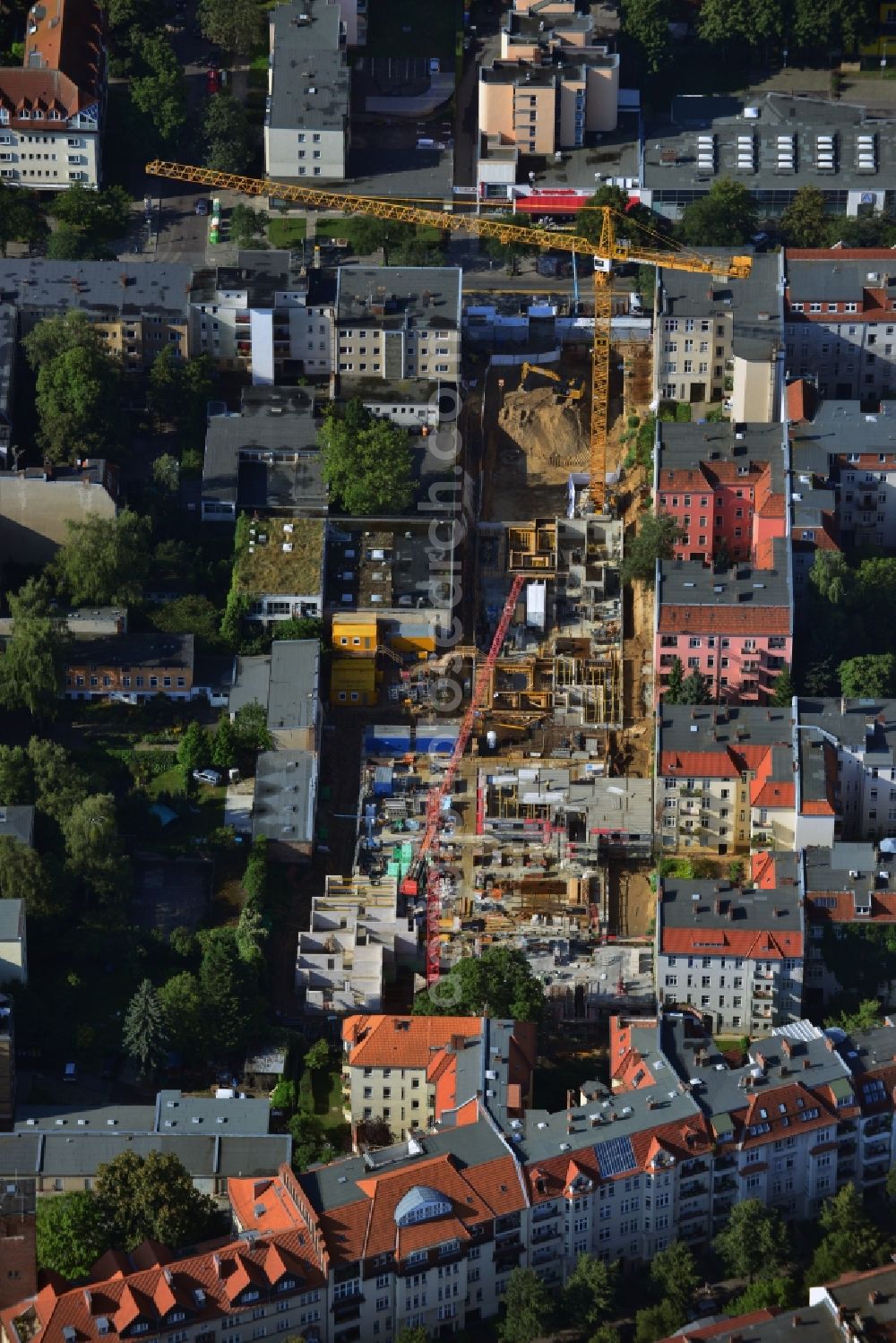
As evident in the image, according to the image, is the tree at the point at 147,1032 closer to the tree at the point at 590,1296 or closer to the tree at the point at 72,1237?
the tree at the point at 72,1237

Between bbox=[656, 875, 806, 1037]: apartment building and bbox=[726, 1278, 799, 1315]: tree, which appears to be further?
bbox=[656, 875, 806, 1037]: apartment building

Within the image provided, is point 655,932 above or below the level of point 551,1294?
above

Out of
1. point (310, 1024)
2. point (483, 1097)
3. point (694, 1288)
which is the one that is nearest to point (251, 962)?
point (310, 1024)

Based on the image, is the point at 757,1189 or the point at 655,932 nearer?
the point at 757,1189

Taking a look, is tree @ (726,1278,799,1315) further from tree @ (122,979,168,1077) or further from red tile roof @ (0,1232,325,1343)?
tree @ (122,979,168,1077)

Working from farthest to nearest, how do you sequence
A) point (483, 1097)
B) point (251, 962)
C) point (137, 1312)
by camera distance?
point (251, 962)
point (483, 1097)
point (137, 1312)

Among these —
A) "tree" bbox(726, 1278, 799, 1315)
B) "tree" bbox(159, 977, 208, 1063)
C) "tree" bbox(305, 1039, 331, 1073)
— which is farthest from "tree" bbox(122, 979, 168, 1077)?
"tree" bbox(726, 1278, 799, 1315)

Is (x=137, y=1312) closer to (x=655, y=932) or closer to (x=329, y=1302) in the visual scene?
(x=329, y=1302)
